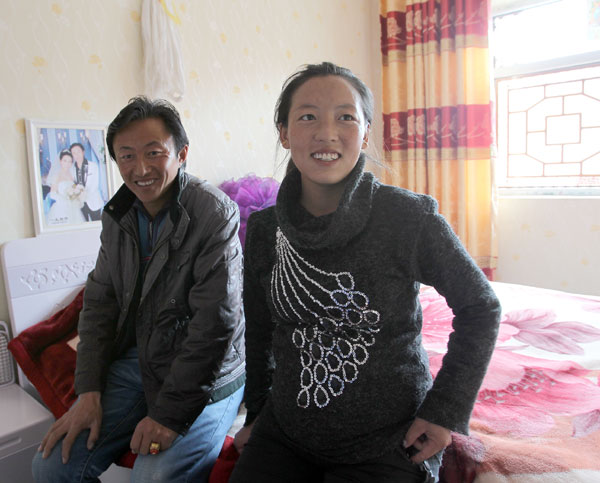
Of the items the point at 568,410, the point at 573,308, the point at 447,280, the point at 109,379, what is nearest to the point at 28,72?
the point at 109,379

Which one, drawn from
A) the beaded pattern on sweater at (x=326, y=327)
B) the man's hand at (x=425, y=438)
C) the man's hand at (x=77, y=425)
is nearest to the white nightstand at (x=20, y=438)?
the man's hand at (x=77, y=425)

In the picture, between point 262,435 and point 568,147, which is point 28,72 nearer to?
point 262,435

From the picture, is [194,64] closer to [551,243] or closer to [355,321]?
[355,321]

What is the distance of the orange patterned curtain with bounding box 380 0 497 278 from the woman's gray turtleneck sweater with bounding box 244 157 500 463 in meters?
1.92

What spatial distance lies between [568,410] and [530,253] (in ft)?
6.16

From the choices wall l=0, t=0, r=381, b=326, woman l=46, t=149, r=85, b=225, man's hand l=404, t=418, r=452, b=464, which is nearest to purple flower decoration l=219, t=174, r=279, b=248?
wall l=0, t=0, r=381, b=326

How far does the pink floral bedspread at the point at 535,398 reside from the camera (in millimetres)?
905

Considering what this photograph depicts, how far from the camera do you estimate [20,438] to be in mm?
1455

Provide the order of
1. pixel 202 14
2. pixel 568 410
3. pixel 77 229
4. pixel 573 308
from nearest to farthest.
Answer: pixel 568 410 → pixel 573 308 → pixel 77 229 → pixel 202 14

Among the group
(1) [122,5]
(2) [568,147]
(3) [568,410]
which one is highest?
(1) [122,5]

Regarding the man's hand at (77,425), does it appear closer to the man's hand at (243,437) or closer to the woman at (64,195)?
the man's hand at (243,437)

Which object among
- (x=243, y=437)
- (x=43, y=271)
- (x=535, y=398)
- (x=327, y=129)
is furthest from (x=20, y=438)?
(x=535, y=398)

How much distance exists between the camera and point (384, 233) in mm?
883

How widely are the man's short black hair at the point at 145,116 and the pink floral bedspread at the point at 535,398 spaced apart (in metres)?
0.97
